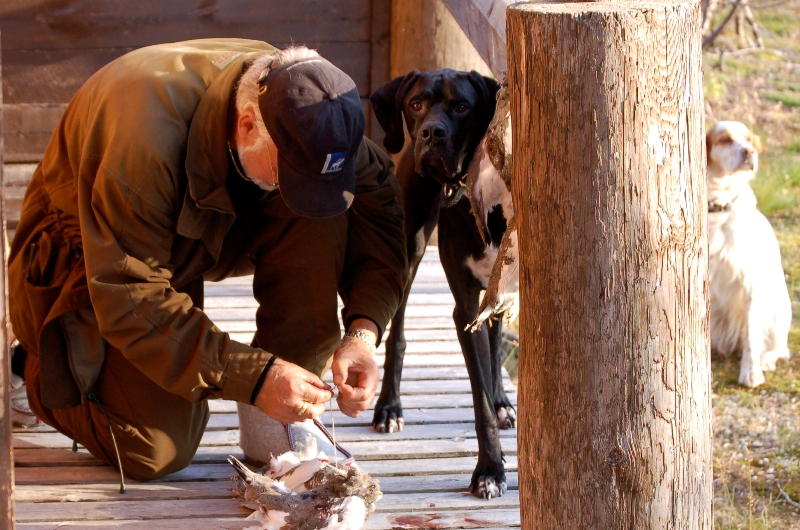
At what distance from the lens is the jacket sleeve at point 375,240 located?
2705 mm

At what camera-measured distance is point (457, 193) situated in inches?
112

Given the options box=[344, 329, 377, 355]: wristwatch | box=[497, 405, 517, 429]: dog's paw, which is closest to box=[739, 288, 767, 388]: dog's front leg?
box=[497, 405, 517, 429]: dog's paw

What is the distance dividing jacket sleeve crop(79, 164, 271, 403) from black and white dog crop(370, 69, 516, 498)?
0.73 m

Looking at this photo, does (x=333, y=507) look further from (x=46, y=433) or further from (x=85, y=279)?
(x=46, y=433)

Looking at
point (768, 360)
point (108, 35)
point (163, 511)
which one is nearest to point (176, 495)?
point (163, 511)

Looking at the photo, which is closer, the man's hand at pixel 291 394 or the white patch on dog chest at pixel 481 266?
the man's hand at pixel 291 394

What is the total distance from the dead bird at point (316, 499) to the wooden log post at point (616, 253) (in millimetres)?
733

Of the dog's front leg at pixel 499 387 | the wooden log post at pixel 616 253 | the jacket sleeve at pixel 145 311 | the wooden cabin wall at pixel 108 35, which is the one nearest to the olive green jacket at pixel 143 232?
the jacket sleeve at pixel 145 311

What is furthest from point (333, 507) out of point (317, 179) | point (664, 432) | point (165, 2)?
point (165, 2)

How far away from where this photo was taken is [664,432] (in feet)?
5.58

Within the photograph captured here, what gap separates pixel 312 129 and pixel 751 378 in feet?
11.3

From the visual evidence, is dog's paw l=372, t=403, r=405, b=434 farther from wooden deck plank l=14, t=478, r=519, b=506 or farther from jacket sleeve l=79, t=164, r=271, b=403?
jacket sleeve l=79, t=164, r=271, b=403

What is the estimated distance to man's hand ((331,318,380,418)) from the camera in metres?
2.40

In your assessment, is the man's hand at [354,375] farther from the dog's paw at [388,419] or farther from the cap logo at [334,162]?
the dog's paw at [388,419]
